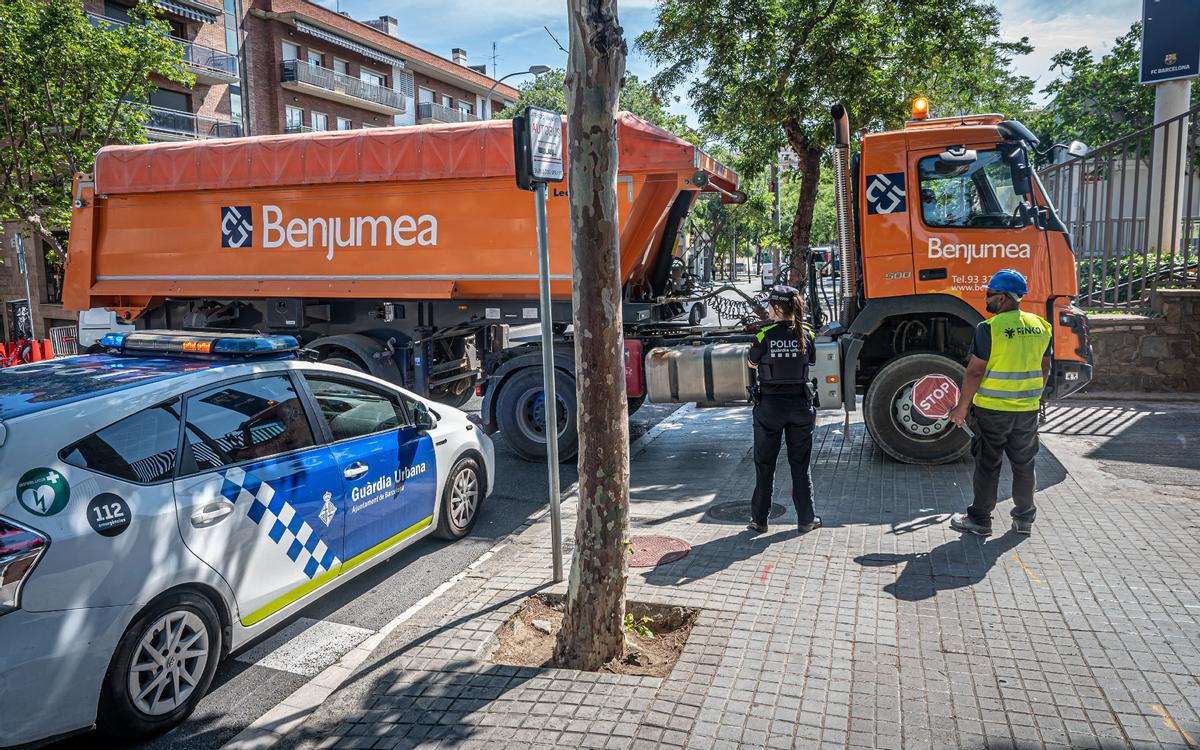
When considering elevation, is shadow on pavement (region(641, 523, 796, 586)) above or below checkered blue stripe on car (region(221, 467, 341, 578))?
below

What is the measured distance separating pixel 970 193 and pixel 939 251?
21.5 inches

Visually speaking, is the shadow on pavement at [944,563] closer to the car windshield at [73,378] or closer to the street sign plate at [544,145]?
the street sign plate at [544,145]

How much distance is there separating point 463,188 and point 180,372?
4.56 metres

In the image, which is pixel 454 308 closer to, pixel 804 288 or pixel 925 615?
pixel 804 288

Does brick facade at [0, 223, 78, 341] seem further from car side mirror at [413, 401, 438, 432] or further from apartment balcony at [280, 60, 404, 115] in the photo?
car side mirror at [413, 401, 438, 432]

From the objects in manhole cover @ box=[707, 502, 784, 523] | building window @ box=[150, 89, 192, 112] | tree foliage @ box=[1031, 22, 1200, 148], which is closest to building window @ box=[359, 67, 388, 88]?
building window @ box=[150, 89, 192, 112]

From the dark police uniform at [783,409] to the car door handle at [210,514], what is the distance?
3.31 m

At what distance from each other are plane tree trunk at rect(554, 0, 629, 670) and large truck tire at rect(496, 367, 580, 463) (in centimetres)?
428

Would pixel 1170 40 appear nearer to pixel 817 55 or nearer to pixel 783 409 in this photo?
pixel 817 55

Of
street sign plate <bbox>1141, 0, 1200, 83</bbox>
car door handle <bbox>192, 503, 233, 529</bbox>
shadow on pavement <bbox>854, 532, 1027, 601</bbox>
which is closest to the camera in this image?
car door handle <bbox>192, 503, 233, 529</bbox>

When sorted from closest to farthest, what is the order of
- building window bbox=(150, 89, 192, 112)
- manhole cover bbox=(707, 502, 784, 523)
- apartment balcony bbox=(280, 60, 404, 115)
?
manhole cover bbox=(707, 502, 784, 523), building window bbox=(150, 89, 192, 112), apartment balcony bbox=(280, 60, 404, 115)

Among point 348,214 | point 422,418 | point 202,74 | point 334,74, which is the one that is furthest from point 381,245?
point 334,74

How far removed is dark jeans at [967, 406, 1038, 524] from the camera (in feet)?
18.4

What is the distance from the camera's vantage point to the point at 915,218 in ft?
24.2
